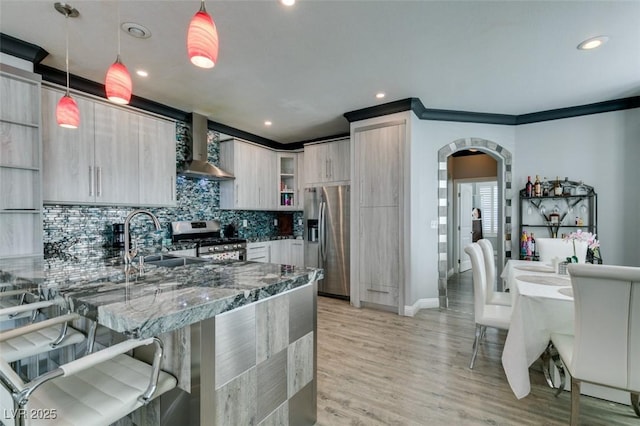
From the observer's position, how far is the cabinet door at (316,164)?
15.3ft

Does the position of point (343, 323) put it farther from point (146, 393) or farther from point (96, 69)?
point (96, 69)

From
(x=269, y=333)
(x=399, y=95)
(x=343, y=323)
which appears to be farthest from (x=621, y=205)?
(x=269, y=333)

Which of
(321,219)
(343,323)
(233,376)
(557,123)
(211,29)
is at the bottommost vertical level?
(343,323)

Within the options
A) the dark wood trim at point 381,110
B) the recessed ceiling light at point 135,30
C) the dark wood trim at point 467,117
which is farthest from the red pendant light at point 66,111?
the dark wood trim at point 467,117

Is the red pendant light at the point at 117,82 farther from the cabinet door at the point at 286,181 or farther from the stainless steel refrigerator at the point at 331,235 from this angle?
the cabinet door at the point at 286,181

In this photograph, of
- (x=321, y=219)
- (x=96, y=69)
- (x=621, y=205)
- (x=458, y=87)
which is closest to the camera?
(x=96, y=69)

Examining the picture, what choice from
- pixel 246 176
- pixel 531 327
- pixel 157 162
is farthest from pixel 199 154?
pixel 531 327

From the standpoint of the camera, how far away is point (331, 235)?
444 cm

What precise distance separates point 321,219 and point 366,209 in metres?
0.84

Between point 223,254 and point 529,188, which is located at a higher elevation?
A: point 529,188

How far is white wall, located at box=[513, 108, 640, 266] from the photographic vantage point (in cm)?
360

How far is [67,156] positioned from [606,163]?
6.28 meters

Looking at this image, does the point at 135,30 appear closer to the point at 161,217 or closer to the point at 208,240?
the point at 161,217

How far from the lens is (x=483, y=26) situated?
218 cm
